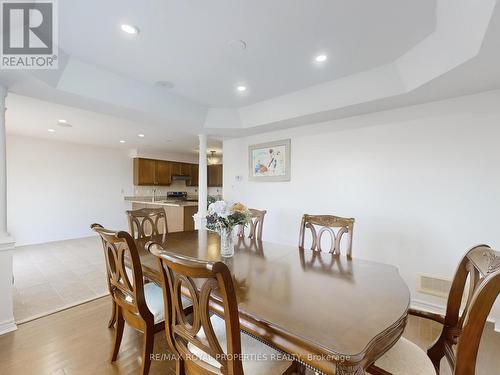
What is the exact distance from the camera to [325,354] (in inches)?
29.0

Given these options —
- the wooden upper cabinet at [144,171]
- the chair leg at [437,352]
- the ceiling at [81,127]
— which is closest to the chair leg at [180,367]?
the chair leg at [437,352]

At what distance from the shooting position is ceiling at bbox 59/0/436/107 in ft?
5.04

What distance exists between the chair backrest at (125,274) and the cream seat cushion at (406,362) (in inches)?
51.8

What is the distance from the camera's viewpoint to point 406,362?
1073 mm

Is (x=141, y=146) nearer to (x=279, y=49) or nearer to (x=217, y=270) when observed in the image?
(x=279, y=49)

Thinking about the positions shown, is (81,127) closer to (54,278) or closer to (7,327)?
(54,278)

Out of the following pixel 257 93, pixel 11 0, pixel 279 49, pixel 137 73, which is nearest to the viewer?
pixel 11 0

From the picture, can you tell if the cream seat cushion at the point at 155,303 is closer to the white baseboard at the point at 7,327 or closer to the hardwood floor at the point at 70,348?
the hardwood floor at the point at 70,348

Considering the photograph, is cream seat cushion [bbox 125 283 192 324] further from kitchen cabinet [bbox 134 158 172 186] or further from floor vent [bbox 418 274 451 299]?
kitchen cabinet [bbox 134 158 172 186]

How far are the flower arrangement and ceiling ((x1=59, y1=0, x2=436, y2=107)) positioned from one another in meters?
1.34

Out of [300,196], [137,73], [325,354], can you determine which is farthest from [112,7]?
[300,196]

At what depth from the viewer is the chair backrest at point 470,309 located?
759mm

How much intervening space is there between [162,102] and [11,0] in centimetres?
150

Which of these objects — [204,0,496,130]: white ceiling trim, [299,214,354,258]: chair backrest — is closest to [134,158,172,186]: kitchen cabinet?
[204,0,496,130]: white ceiling trim
